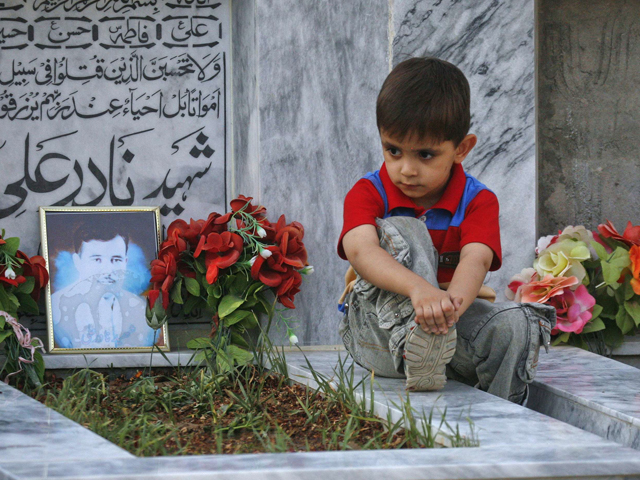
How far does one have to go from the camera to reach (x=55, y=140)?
4035 mm

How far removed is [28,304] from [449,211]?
6.44 ft

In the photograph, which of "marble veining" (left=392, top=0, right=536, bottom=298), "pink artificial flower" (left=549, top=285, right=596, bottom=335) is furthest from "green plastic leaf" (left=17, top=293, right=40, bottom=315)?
"pink artificial flower" (left=549, top=285, right=596, bottom=335)

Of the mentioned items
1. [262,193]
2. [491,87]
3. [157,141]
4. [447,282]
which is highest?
[491,87]

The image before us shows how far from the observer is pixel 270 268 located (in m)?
3.56

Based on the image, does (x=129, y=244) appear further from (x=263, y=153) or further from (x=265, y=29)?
(x=265, y=29)

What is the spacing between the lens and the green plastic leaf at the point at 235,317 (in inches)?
138

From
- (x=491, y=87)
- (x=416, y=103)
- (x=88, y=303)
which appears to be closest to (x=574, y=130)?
(x=491, y=87)

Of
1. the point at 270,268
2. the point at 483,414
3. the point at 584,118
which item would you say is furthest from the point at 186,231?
the point at 584,118

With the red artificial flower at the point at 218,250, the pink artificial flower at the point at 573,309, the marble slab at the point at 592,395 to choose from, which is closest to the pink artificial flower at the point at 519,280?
the pink artificial flower at the point at 573,309

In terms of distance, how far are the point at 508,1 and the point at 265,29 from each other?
1231 mm

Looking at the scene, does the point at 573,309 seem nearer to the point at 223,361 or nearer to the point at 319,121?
the point at 319,121

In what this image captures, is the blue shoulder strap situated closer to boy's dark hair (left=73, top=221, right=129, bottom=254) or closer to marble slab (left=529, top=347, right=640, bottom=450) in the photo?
marble slab (left=529, top=347, right=640, bottom=450)

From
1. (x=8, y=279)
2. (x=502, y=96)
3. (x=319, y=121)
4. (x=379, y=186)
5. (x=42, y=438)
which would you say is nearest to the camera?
(x=42, y=438)

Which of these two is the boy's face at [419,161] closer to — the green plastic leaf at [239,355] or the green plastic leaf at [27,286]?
the green plastic leaf at [239,355]
